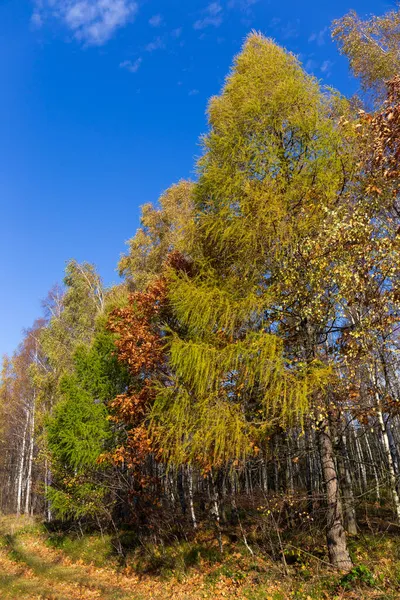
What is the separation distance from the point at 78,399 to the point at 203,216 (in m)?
8.69

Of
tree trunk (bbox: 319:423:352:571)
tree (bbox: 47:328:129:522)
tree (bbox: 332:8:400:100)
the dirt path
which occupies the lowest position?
the dirt path

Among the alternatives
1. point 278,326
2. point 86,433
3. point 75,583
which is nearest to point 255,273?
point 278,326

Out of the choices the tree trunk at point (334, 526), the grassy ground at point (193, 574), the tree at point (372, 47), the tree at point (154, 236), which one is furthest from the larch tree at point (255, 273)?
the tree at point (154, 236)

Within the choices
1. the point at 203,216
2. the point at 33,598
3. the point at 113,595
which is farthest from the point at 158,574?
the point at 203,216

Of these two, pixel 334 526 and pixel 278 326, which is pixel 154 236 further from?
pixel 334 526

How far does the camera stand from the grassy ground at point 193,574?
22.4ft

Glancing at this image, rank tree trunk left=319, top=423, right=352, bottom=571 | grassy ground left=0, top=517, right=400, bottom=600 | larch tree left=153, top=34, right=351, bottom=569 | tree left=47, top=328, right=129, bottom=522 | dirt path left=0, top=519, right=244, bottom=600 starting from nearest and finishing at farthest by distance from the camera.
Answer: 1. grassy ground left=0, top=517, right=400, bottom=600
2. tree trunk left=319, top=423, right=352, bottom=571
3. larch tree left=153, top=34, right=351, bottom=569
4. dirt path left=0, top=519, right=244, bottom=600
5. tree left=47, top=328, right=129, bottom=522

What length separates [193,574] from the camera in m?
10.1

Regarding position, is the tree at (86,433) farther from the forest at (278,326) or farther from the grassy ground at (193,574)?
the grassy ground at (193,574)

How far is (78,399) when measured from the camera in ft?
46.3

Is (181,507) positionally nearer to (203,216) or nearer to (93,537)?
(93,537)

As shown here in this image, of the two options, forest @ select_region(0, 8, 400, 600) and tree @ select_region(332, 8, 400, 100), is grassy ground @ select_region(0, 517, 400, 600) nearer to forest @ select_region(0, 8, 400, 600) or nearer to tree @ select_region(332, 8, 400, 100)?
forest @ select_region(0, 8, 400, 600)

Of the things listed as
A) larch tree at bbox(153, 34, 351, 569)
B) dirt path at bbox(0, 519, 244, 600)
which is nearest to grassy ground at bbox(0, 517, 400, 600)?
dirt path at bbox(0, 519, 244, 600)

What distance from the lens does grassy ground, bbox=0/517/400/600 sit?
6.82 meters
